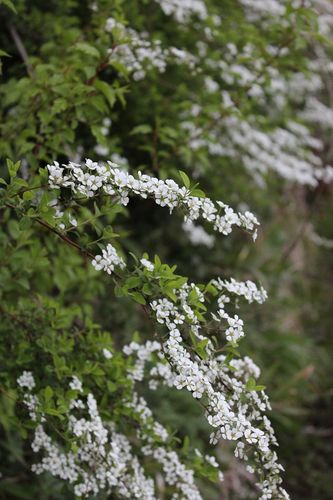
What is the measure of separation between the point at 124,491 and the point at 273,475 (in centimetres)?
48

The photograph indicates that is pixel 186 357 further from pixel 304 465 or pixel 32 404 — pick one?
pixel 304 465

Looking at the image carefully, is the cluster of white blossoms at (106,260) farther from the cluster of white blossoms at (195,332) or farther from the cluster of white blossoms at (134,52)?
the cluster of white blossoms at (134,52)

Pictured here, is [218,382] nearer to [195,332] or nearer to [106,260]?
[195,332]

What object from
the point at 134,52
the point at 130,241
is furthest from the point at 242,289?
the point at 130,241

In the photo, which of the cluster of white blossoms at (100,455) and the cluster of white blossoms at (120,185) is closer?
the cluster of white blossoms at (120,185)

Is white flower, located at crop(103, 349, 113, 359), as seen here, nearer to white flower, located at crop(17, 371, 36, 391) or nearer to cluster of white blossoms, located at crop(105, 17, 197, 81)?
white flower, located at crop(17, 371, 36, 391)

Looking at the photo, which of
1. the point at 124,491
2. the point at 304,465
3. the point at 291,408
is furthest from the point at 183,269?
the point at 124,491

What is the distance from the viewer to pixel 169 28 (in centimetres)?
345

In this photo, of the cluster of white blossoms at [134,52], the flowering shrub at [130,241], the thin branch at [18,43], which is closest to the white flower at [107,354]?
the flowering shrub at [130,241]

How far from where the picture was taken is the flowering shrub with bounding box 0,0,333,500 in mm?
1780

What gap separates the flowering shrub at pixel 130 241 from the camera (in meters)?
1.78

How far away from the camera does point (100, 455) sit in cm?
201

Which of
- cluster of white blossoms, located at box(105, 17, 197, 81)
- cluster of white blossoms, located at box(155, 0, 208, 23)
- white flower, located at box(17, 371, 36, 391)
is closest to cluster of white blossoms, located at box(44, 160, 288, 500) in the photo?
white flower, located at box(17, 371, 36, 391)

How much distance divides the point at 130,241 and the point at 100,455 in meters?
2.08
